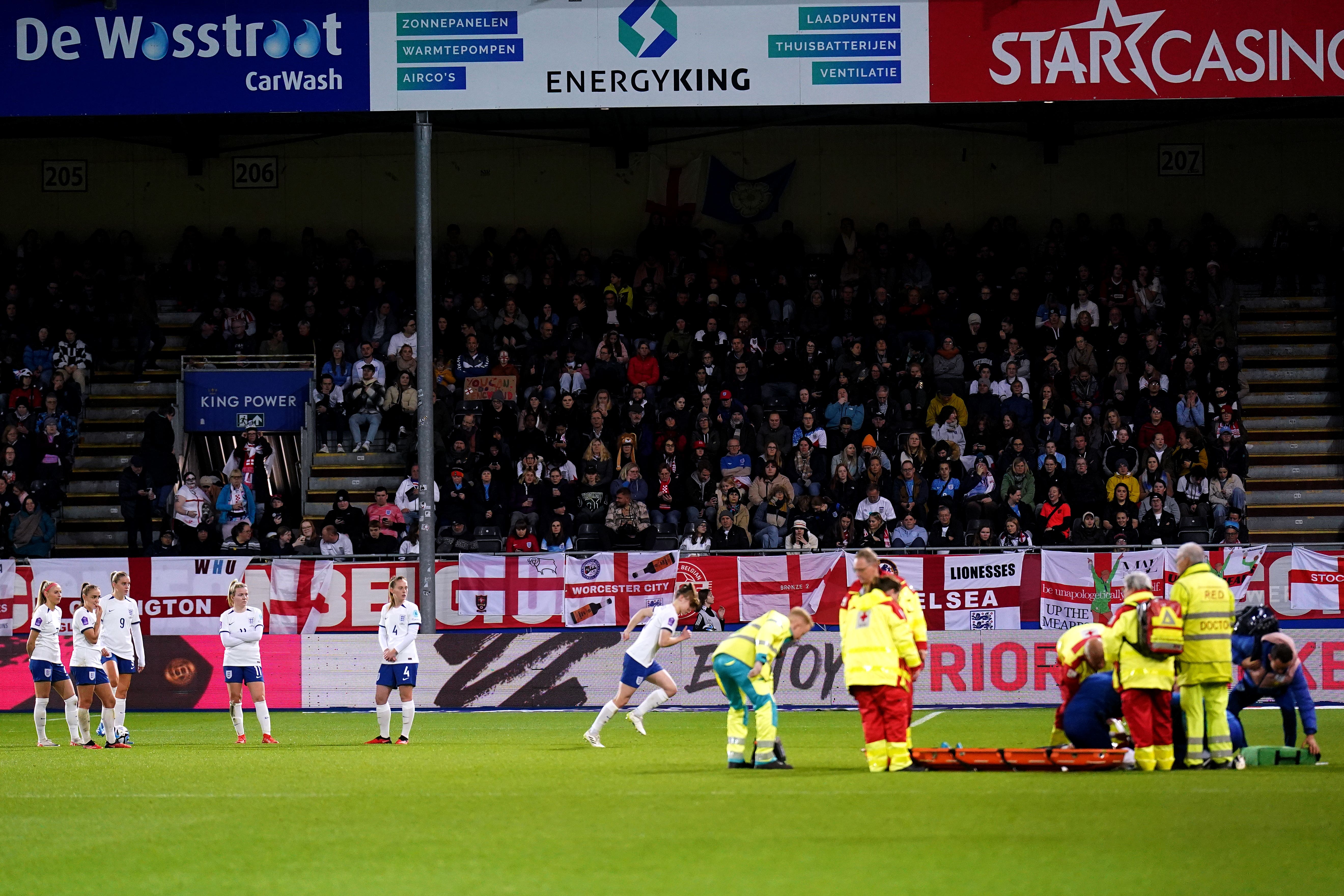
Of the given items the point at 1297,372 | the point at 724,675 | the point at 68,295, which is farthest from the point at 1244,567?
the point at 68,295

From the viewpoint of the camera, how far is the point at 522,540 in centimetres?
2478

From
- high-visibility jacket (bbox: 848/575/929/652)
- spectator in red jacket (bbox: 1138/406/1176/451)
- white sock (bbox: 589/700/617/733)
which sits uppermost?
spectator in red jacket (bbox: 1138/406/1176/451)

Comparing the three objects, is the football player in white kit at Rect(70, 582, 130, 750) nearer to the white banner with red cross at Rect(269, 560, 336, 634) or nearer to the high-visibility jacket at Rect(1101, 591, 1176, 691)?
the white banner with red cross at Rect(269, 560, 336, 634)

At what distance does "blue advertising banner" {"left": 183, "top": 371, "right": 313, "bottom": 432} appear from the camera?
29.9 m

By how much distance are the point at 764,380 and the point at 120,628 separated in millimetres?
12493

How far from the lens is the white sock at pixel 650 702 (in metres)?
18.0

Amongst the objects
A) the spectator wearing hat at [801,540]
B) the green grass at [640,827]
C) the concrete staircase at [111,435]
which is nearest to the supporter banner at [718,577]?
the spectator wearing hat at [801,540]

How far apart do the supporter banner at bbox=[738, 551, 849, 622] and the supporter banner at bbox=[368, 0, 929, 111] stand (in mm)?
6683

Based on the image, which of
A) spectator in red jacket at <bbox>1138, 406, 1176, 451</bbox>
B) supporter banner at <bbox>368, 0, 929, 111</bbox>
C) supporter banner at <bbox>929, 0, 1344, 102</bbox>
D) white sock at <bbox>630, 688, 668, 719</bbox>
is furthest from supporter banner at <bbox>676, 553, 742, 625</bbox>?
supporter banner at <bbox>929, 0, 1344, 102</bbox>

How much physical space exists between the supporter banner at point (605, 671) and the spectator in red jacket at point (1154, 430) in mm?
5258

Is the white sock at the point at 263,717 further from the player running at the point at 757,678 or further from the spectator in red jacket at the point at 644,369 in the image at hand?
the spectator in red jacket at the point at 644,369

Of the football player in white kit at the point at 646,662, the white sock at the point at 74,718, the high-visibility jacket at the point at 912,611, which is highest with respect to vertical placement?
the high-visibility jacket at the point at 912,611

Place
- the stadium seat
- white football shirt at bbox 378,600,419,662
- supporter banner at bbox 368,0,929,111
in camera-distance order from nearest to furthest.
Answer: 1. white football shirt at bbox 378,600,419,662
2. supporter banner at bbox 368,0,929,111
3. the stadium seat

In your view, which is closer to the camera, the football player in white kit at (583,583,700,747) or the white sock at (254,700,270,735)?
the football player in white kit at (583,583,700,747)
